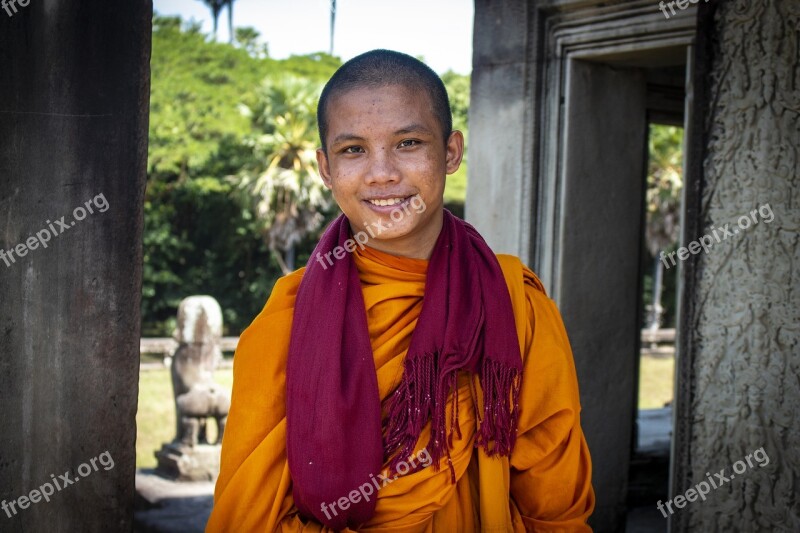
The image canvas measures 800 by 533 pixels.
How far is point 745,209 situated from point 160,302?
26.0 m

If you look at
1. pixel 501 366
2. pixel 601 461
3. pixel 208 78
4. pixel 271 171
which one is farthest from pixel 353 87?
pixel 208 78

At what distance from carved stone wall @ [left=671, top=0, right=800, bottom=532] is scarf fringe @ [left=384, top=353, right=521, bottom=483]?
133 centimetres

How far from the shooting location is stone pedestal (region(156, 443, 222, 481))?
30.7 ft

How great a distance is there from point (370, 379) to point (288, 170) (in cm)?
2275

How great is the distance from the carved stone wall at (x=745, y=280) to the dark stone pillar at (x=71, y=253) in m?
2.10

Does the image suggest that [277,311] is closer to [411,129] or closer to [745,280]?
[411,129]

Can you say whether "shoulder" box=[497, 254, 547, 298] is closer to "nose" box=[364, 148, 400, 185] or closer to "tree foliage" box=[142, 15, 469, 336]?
"nose" box=[364, 148, 400, 185]

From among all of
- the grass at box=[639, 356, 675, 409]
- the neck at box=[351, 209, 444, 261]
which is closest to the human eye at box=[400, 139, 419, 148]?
the neck at box=[351, 209, 444, 261]

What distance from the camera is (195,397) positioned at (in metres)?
9.92

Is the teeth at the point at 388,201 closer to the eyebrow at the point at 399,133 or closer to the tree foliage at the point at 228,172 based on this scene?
the eyebrow at the point at 399,133

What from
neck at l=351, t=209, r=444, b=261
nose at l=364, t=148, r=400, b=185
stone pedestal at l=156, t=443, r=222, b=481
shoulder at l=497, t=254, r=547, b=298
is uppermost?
nose at l=364, t=148, r=400, b=185

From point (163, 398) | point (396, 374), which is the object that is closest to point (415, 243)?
point (396, 374)

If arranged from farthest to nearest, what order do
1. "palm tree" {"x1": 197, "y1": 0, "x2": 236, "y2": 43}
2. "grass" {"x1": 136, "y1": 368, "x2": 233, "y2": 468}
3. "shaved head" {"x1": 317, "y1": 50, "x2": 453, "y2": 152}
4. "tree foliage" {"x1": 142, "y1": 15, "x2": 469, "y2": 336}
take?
1. "palm tree" {"x1": 197, "y1": 0, "x2": 236, "y2": 43}
2. "tree foliage" {"x1": 142, "y1": 15, "x2": 469, "y2": 336}
3. "grass" {"x1": 136, "y1": 368, "x2": 233, "y2": 468}
4. "shaved head" {"x1": 317, "y1": 50, "x2": 453, "y2": 152}

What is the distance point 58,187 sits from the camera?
2377 mm
